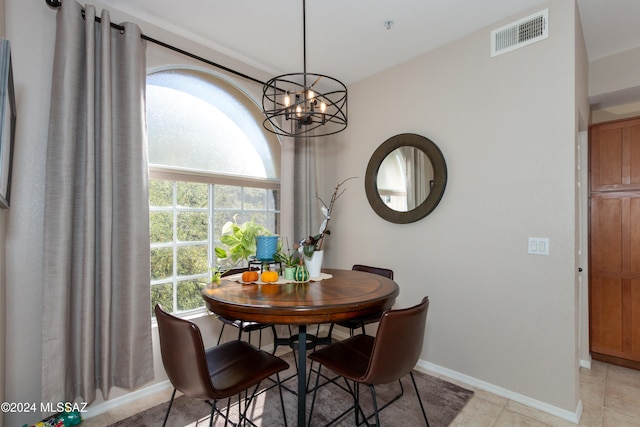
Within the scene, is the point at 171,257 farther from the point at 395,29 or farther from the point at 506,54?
the point at 506,54

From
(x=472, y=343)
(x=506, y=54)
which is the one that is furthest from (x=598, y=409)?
(x=506, y=54)

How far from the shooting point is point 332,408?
2.11 metres

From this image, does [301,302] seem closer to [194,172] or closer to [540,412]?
[194,172]

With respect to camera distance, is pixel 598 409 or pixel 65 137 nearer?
pixel 65 137

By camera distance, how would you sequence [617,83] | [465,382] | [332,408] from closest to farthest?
[332,408], [465,382], [617,83]

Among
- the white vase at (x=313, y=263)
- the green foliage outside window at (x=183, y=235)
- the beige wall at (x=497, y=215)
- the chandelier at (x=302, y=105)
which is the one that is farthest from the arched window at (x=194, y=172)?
the beige wall at (x=497, y=215)

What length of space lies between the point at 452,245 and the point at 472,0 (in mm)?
1787

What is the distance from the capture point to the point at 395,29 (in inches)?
95.9

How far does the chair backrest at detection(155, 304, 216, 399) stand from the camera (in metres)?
1.30

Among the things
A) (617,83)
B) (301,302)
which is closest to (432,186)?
(301,302)

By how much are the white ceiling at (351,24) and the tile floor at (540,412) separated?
2.76 metres

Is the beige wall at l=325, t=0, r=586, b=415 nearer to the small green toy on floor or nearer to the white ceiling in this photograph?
the white ceiling

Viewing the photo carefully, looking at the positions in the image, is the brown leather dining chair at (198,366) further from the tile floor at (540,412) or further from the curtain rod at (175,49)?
the curtain rod at (175,49)

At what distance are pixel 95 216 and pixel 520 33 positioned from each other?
10.4 ft
